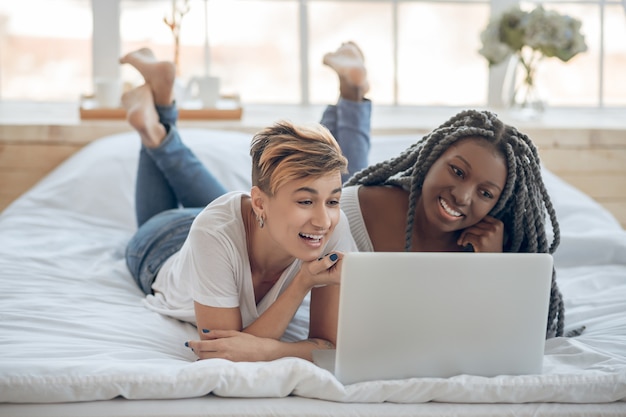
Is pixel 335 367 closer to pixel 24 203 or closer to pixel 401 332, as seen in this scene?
pixel 401 332

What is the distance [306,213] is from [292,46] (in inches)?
78.0

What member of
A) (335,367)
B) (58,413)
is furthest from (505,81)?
(58,413)

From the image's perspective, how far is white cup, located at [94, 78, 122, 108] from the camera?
299cm

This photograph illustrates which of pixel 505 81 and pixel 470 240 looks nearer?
pixel 470 240

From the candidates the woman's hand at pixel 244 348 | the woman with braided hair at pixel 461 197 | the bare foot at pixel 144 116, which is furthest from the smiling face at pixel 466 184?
the bare foot at pixel 144 116

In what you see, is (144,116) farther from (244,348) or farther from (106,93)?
(106,93)

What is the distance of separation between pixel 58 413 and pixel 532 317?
679 mm

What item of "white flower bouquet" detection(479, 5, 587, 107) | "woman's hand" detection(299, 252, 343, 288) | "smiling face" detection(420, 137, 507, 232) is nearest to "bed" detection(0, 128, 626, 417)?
"woman's hand" detection(299, 252, 343, 288)

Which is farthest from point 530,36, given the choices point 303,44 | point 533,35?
point 303,44

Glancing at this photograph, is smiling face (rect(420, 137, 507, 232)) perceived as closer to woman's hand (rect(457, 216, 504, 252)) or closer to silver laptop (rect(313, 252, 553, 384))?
woman's hand (rect(457, 216, 504, 252))

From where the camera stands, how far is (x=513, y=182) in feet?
5.23

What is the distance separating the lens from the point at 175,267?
70.2 inches

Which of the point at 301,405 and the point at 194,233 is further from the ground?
the point at 194,233

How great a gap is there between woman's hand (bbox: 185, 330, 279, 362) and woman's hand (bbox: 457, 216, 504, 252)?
1.49ft
